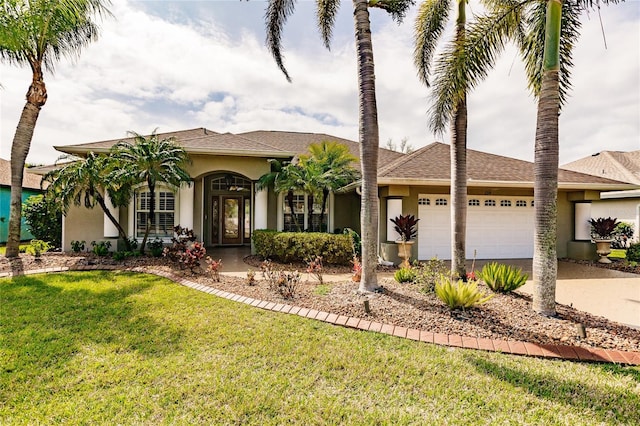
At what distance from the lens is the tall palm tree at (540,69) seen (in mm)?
5242

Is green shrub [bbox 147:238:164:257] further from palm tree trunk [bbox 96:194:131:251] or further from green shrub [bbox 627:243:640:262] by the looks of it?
green shrub [bbox 627:243:640:262]

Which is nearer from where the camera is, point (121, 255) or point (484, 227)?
point (121, 255)

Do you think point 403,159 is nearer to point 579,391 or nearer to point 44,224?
point 579,391

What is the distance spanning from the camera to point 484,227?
12.4 meters

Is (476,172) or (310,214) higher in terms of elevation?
(476,172)

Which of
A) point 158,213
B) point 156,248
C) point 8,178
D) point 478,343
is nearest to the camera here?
point 478,343

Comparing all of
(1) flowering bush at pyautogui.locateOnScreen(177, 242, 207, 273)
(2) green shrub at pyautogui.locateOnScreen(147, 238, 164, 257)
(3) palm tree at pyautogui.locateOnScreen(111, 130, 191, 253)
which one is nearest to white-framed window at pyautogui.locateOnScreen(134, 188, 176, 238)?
(2) green shrub at pyautogui.locateOnScreen(147, 238, 164, 257)

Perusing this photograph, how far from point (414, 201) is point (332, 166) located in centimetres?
337

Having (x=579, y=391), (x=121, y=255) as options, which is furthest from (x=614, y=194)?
(x=121, y=255)

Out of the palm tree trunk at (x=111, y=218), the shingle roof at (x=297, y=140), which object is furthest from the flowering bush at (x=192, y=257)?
the shingle roof at (x=297, y=140)

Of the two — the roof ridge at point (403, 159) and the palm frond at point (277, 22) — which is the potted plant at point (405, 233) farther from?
the palm frond at point (277, 22)

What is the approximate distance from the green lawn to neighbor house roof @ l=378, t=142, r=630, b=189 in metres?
6.90

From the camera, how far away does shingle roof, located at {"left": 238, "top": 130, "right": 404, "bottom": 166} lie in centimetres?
1644

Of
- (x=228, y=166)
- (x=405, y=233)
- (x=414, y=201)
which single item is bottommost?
(x=405, y=233)
